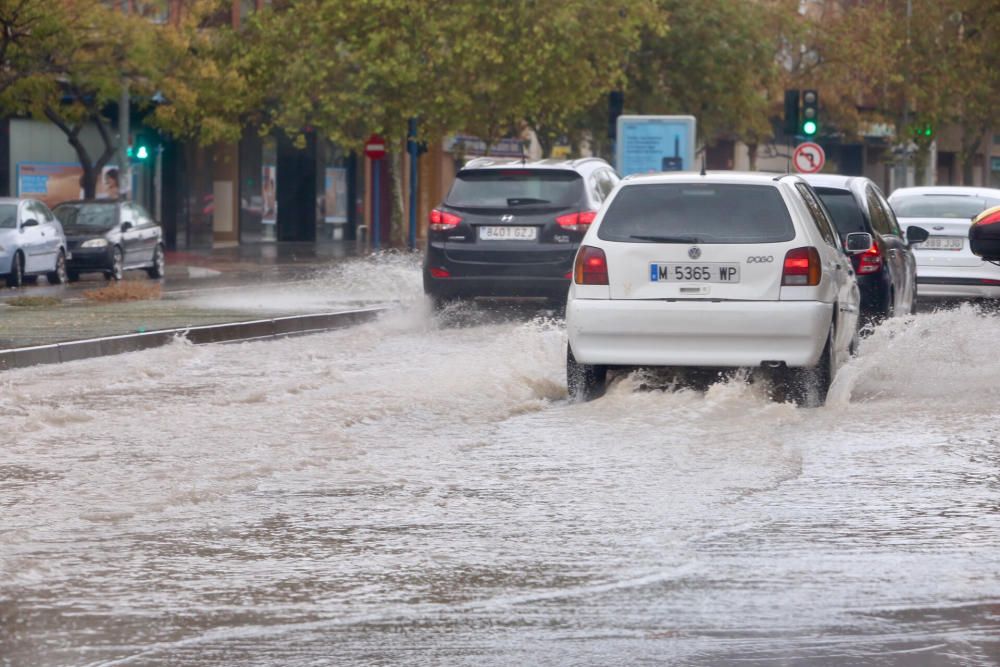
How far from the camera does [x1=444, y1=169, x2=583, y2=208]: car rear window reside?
19797 mm

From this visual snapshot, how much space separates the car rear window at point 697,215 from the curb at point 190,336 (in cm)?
545

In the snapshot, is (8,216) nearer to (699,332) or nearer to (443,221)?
(443,221)

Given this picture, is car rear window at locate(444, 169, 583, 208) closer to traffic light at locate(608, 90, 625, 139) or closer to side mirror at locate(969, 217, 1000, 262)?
side mirror at locate(969, 217, 1000, 262)

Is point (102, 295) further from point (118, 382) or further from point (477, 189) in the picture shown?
point (118, 382)

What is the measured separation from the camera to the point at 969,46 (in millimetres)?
61719

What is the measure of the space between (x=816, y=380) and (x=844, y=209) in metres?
4.97

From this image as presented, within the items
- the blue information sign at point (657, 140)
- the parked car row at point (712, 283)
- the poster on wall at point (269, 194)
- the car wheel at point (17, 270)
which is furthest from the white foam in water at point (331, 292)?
the poster on wall at point (269, 194)

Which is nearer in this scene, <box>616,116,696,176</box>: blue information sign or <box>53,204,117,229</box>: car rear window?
<box>53,204,117,229</box>: car rear window

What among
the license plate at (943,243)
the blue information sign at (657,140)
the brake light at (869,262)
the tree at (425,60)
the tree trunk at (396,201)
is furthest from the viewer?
the tree trunk at (396,201)

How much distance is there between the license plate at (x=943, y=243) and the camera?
22.9 m

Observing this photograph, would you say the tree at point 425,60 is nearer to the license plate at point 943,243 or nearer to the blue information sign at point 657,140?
the blue information sign at point 657,140

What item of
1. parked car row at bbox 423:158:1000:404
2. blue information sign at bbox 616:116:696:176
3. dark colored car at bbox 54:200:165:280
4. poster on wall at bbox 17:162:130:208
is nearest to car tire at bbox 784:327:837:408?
parked car row at bbox 423:158:1000:404

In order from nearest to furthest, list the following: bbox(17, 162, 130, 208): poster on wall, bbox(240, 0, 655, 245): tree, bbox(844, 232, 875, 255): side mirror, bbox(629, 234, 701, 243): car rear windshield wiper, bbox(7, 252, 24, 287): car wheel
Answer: bbox(629, 234, 701, 243): car rear windshield wiper → bbox(844, 232, 875, 255): side mirror → bbox(7, 252, 24, 287): car wheel → bbox(17, 162, 130, 208): poster on wall → bbox(240, 0, 655, 245): tree

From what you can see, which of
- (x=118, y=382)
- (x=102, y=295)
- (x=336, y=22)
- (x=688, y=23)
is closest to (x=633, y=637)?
(x=118, y=382)
